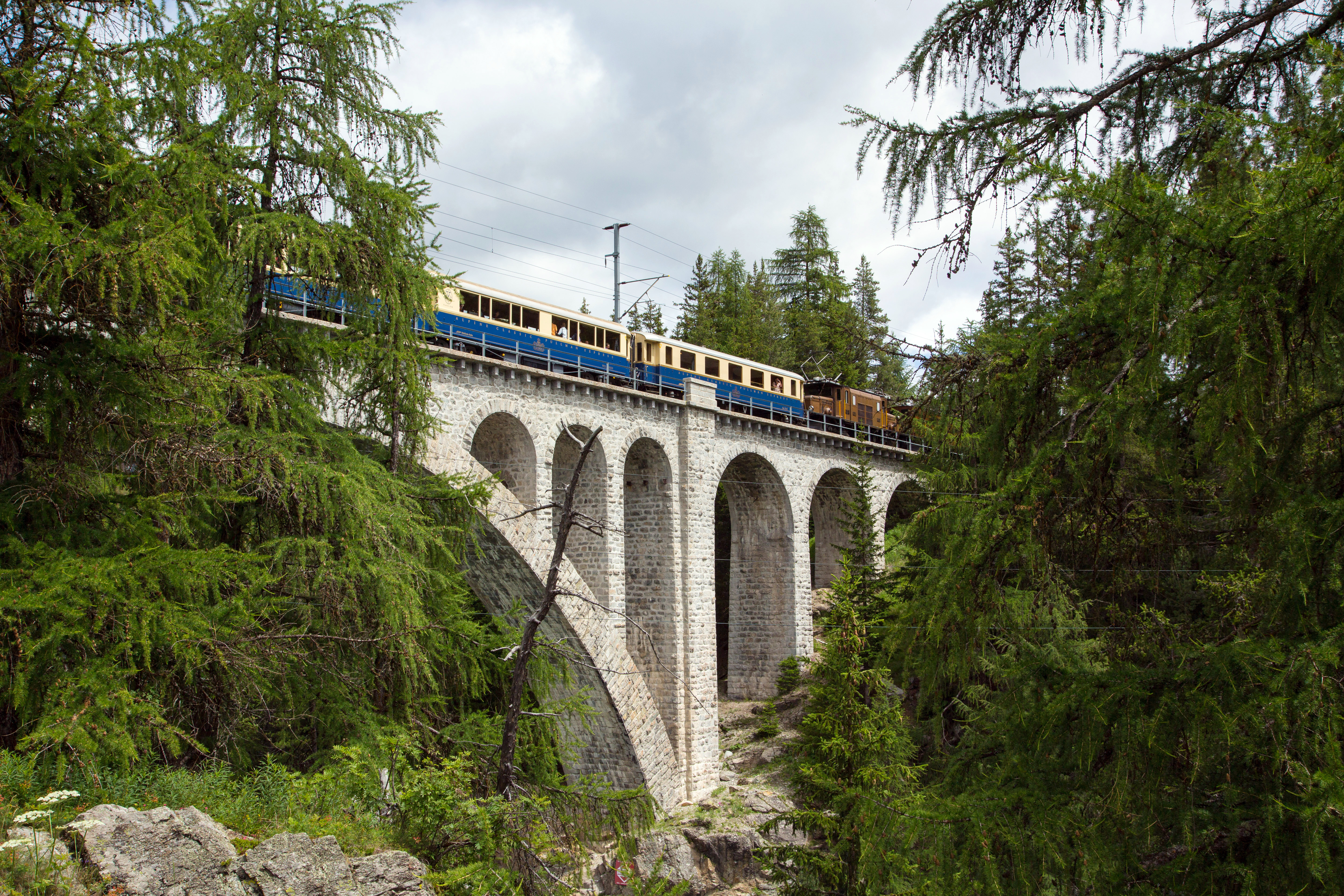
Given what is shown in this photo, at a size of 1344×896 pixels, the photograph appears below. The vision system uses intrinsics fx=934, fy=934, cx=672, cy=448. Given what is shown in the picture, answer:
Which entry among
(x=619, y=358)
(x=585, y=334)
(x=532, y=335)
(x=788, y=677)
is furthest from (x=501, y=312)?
(x=788, y=677)

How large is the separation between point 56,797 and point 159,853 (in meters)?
0.58

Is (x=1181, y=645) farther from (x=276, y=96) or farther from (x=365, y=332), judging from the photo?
(x=276, y=96)

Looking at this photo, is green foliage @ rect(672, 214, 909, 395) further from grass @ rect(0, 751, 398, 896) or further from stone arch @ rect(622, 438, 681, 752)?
grass @ rect(0, 751, 398, 896)

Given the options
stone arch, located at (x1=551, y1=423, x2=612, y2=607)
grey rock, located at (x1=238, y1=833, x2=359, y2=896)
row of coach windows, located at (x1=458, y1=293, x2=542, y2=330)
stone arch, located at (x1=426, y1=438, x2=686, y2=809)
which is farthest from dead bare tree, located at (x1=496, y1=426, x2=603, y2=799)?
row of coach windows, located at (x1=458, y1=293, x2=542, y2=330)

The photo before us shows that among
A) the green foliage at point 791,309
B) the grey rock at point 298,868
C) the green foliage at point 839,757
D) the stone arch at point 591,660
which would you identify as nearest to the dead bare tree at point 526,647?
the grey rock at point 298,868

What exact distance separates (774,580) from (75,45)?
70.8 ft

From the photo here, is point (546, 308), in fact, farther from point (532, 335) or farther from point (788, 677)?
point (788, 677)

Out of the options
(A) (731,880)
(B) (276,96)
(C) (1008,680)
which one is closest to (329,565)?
(B) (276,96)

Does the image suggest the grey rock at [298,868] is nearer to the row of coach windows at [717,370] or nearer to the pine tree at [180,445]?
the pine tree at [180,445]

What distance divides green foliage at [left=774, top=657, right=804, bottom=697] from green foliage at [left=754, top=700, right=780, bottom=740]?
43cm

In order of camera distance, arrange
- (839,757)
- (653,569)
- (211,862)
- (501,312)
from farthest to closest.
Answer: (653,569), (501,312), (839,757), (211,862)

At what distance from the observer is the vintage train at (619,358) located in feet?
60.6

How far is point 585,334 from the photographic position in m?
21.8

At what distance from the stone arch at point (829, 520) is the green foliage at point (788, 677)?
4748 millimetres
